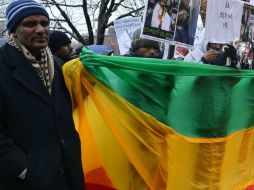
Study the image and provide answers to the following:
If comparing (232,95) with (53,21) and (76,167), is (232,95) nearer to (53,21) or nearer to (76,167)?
(76,167)

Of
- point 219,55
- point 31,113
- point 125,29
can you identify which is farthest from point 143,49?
point 125,29

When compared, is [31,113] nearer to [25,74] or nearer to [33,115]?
[33,115]

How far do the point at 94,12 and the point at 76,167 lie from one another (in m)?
17.3

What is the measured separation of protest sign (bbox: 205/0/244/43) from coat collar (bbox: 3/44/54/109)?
7.17 feet

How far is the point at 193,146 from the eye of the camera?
3361mm

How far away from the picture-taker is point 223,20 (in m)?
4.45

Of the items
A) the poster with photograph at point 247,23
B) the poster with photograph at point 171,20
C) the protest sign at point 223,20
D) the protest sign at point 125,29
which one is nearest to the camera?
the poster with photograph at point 171,20

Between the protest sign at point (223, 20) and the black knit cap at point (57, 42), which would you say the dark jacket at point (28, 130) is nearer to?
the black knit cap at point (57, 42)

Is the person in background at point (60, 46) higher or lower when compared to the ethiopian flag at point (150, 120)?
higher

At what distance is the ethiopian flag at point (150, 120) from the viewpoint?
9.95 feet

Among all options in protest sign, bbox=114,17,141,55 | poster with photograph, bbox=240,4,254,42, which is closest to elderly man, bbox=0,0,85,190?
poster with photograph, bbox=240,4,254,42

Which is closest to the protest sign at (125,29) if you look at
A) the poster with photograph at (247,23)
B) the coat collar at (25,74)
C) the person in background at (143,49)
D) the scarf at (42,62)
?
the poster with photograph at (247,23)

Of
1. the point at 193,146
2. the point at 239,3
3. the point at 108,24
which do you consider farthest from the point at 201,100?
the point at 108,24

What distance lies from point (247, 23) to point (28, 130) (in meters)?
3.34
